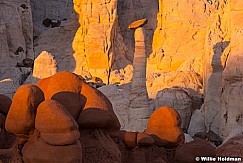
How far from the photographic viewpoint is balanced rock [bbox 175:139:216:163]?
7.94 metres

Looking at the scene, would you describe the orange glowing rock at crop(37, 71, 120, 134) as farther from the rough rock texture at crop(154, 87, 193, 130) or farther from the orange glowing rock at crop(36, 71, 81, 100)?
the rough rock texture at crop(154, 87, 193, 130)

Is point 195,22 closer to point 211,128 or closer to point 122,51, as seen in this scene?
point 122,51

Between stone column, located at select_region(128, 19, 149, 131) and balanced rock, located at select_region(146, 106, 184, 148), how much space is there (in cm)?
678

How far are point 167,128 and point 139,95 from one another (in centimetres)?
734

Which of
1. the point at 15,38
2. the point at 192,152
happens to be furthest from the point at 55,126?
the point at 15,38

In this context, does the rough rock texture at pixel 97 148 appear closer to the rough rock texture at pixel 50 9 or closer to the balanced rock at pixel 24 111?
the balanced rock at pixel 24 111

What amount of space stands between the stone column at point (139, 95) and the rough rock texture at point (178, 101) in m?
1.70

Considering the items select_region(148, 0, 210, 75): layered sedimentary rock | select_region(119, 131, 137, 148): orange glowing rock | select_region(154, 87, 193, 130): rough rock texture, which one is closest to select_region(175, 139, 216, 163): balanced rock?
select_region(119, 131, 137, 148): orange glowing rock

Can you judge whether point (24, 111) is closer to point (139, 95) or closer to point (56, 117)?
A: point (56, 117)

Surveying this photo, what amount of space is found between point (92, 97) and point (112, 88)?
34.8 ft

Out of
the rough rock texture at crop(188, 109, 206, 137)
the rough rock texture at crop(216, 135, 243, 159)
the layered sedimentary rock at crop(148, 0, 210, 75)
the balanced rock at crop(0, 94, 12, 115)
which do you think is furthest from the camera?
the layered sedimentary rock at crop(148, 0, 210, 75)

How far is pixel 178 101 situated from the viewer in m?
17.4

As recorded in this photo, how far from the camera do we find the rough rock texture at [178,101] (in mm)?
17281

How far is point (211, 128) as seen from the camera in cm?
1589
